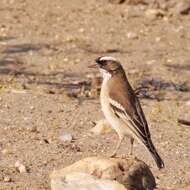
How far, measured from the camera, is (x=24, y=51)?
14.0 meters

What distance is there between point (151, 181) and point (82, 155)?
126 centimetres

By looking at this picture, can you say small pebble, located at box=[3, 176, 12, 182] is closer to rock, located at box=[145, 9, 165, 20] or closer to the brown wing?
the brown wing

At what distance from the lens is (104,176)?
7832mm

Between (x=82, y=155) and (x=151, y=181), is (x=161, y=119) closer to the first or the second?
(x=82, y=155)

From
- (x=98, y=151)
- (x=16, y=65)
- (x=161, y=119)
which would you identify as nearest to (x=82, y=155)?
(x=98, y=151)

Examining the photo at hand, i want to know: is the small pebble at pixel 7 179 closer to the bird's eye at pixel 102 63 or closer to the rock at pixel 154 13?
the bird's eye at pixel 102 63

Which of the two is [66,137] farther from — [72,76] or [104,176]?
[72,76]

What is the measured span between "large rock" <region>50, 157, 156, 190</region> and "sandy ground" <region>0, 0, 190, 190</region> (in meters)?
0.38

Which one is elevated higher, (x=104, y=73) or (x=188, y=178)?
(x=104, y=73)

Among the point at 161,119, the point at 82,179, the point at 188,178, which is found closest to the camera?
the point at 82,179

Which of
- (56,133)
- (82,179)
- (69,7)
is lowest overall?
(69,7)

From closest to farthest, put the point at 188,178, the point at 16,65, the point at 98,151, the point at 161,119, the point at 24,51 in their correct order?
1. the point at 188,178
2. the point at 98,151
3. the point at 161,119
4. the point at 16,65
5. the point at 24,51

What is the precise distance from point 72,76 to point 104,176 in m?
5.13

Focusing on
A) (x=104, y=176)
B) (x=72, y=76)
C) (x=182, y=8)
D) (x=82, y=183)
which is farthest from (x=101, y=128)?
(x=182, y=8)
